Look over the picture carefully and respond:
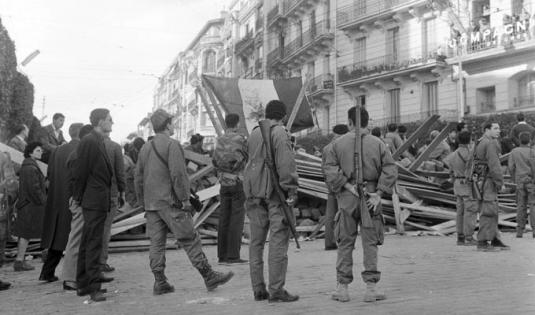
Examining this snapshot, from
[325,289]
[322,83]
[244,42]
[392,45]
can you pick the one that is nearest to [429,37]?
[392,45]

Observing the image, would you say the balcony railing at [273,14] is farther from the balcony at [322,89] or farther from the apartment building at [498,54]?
the apartment building at [498,54]

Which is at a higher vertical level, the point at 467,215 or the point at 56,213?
the point at 56,213

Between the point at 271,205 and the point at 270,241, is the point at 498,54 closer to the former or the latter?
the point at 271,205

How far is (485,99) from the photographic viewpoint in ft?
98.6

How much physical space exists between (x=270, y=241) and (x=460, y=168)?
19.3 feet

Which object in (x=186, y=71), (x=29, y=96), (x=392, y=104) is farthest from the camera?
(x=186, y=71)

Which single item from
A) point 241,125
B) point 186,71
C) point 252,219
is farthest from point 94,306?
point 186,71

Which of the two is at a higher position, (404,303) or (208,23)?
(208,23)

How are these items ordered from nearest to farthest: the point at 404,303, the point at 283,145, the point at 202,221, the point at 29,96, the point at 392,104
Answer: the point at 404,303 → the point at 283,145 → the point at 202,221 → the point at 29,96 → the point at 392,104

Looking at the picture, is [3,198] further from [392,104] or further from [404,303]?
[392,104]

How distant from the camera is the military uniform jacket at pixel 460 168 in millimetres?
10484

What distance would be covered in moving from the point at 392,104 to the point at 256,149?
3046 cm

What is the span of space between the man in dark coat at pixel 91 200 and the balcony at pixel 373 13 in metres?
28.9

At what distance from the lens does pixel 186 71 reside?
82.0m
